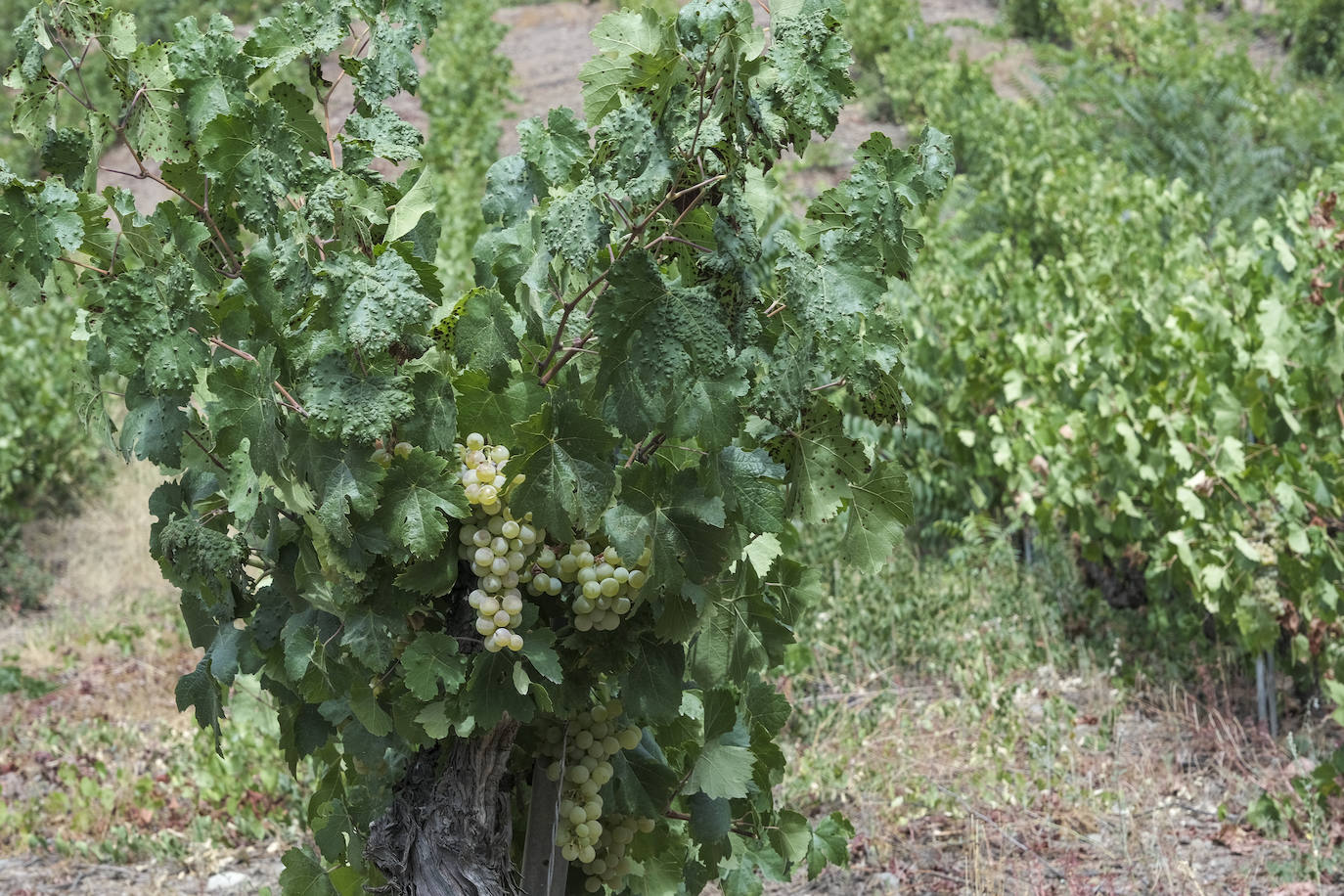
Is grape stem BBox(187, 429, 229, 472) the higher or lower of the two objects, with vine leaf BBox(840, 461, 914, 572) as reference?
higher

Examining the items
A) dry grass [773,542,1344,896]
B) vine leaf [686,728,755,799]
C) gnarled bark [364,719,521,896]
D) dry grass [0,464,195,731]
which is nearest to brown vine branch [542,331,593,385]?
gnarled bark [364,719,521,896]

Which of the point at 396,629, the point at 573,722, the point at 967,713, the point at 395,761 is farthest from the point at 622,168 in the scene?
the point at 967,713

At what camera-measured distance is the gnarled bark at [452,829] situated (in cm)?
188

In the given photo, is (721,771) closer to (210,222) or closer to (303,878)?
(303,878)

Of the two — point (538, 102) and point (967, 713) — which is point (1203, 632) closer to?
point (967, 713)

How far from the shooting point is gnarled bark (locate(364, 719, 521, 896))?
1.88 meters

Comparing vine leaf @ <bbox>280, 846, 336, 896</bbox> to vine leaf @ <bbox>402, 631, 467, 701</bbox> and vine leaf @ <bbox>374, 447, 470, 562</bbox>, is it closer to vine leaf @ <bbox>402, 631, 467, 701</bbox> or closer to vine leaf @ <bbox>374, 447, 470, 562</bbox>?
vine leaf @ <bbox>402, 631, 467, 701</bbox>

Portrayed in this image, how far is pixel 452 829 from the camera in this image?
6.17ft

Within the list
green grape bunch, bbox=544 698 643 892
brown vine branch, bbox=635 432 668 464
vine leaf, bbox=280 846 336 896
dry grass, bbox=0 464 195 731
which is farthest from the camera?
dry grass, bbox=0 464 195 731

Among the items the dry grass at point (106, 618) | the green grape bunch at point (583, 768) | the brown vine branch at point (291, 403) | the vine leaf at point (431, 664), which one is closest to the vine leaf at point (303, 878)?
the green grape bunch at point (583, 768)

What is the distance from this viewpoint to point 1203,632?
4.69 m

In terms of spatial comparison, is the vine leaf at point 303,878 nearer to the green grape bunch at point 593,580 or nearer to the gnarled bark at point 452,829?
the gnarled bark at point 452,829

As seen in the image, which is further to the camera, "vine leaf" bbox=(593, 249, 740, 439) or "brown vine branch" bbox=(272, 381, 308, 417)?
"brown vine branch" bbox=(272, 381, 308, 417)

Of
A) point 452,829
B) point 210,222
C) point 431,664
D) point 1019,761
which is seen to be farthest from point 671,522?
point 1019,761
